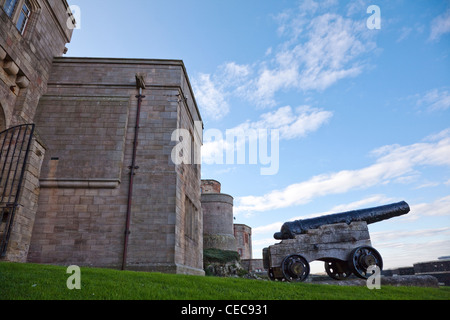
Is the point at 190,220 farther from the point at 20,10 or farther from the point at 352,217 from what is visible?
the point at 20,10

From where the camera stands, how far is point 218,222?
27.6 m

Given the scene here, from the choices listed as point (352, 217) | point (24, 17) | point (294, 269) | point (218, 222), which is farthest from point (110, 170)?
point (218, 222)

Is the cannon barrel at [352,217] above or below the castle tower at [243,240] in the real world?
below

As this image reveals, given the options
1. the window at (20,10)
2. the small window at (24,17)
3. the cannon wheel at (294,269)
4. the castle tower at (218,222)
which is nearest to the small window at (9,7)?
the window at (20,10)

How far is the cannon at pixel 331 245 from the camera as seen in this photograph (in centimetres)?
743

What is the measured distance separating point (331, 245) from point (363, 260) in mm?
851

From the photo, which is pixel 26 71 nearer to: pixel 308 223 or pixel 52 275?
pixel 52 275

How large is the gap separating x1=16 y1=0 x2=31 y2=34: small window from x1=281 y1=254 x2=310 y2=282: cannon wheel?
1136cm

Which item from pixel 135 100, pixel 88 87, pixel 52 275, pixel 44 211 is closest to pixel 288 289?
pixel 52 275

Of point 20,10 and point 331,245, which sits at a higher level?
point 20,10

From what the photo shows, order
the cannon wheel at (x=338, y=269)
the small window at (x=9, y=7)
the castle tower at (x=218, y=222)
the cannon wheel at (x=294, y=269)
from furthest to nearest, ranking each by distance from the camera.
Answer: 1. the castle tower at (x=218, y=222)
2. the small window at (x=9, y=7)
3. the cannon wheel at (x=338, y=269)
4. the cannon wheel at (x=294, y=269)

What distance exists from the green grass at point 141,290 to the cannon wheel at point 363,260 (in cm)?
145

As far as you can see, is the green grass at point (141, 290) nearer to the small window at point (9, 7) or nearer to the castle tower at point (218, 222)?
the small window at point (9, 7)

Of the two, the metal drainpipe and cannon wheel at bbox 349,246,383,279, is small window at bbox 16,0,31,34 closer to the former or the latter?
the metal drainpipe
